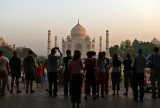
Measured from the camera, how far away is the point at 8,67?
8.91 m

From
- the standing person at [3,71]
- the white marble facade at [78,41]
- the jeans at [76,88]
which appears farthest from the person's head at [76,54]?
the white marble facade at [78,41]

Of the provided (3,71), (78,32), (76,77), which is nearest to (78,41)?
(78,32)

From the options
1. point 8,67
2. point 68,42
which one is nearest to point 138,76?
point 8,67

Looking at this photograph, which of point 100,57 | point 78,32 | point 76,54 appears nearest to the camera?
point 76,54

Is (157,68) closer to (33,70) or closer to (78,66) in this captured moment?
(78,66)

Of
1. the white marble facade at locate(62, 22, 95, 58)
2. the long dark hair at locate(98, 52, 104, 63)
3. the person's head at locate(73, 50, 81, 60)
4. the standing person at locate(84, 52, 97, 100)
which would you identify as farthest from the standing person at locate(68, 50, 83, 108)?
the white marble facade at locate(62, 22, 95, 58)

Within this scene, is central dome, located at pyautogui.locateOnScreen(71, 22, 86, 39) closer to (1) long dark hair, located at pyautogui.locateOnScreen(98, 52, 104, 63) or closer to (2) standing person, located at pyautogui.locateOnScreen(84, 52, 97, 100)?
(1) long dark hair, located at pyautogui.locateOnScreen(98, 52, 104, 63)

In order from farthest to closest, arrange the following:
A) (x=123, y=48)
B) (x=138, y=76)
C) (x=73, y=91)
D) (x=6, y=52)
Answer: (x=123, y=48), (x=6, y=52), (x=138, y=76), (x=73, y=91)

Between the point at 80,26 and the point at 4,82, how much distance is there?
85.1 m

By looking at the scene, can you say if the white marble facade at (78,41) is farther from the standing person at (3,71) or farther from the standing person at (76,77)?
the standing person at (76,77)

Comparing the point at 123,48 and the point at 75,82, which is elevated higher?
the point at 123,48

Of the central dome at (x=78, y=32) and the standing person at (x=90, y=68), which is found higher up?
the central dome at (x=78, y=32)

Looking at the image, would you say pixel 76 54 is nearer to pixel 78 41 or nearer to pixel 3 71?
pixel 3 71

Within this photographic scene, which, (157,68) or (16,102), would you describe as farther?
(157,68)
